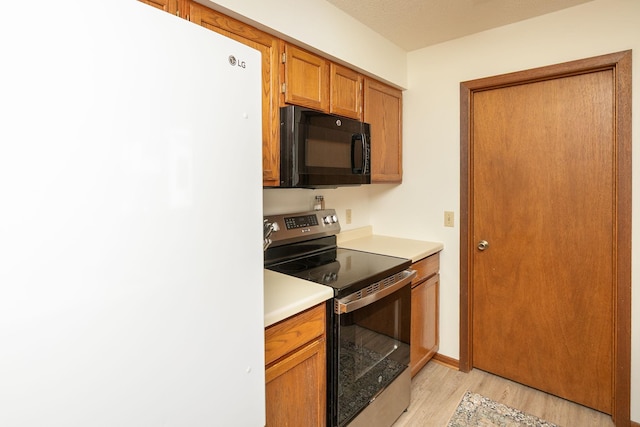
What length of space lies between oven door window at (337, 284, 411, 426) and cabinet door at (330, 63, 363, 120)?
1076mm

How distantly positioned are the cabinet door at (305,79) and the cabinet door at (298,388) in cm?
115

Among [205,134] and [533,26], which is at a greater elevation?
[533,26]

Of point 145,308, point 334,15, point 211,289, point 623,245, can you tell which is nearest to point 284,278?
point 211,289

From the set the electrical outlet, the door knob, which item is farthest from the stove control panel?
the door knob

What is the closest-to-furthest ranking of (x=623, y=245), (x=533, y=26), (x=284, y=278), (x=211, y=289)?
(x=211, y=289)
(x=284, y=278)
(x=623, y=245)
(x=533, y=26)

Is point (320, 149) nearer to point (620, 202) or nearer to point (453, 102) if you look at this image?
point (453, 102)

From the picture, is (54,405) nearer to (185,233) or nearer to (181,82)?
(185,233)

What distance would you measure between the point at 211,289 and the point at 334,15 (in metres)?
1.72

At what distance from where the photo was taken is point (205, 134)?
2.50 ft

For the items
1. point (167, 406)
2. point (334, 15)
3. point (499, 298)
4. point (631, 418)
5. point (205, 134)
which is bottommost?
point (631, 418)

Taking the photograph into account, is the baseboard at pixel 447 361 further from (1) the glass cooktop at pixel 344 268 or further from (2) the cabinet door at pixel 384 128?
(2) the cabinet door at pixel 384 128

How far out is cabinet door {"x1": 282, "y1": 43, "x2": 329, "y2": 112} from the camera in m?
1.70

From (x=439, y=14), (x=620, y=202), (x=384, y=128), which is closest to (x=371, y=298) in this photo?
(x=384, y=128)

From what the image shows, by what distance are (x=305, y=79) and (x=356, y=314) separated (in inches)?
46.7
